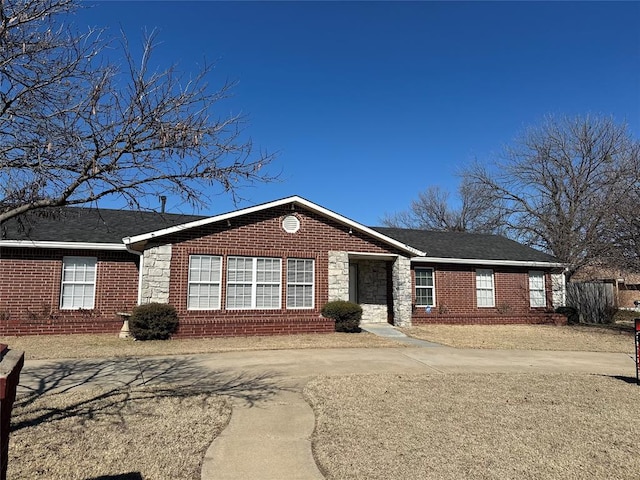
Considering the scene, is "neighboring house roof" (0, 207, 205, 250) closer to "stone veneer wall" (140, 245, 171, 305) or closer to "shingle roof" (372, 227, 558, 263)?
"stone veneer wall" (140, 245, 171, 305)

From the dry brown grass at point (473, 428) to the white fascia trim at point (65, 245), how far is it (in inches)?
379

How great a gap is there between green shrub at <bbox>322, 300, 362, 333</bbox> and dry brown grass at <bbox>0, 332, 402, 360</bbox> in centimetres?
65

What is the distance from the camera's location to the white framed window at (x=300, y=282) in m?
14.8

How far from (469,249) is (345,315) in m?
8.63

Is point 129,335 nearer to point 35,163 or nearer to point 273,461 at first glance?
point 35,163

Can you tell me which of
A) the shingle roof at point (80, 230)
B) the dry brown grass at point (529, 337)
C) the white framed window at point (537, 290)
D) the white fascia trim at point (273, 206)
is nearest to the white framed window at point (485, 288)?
the dry brown grass at point (529, 337)

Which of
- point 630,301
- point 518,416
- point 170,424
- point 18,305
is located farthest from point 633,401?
point 630,301

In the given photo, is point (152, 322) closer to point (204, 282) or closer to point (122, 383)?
point (204, 282)

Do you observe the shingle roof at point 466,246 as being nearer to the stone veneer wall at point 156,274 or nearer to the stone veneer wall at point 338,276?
the stone veneer wall at point 338,276

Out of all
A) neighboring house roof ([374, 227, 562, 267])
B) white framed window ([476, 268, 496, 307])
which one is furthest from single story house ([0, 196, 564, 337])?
white framed window ([476, 268, 496, 307])

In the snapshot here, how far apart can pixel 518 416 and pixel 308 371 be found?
3.82 metres

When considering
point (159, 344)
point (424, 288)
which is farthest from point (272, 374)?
point (424, 288)

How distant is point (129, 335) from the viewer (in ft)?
41.2

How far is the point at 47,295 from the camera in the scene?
1370cm
